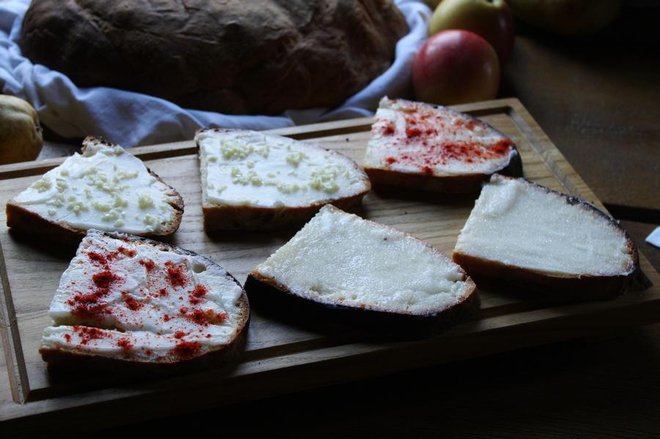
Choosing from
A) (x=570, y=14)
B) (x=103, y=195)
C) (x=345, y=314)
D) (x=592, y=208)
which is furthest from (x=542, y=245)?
(x=570, y=14)

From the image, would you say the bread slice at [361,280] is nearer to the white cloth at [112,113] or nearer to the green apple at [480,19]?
the white cloth at [112,113]

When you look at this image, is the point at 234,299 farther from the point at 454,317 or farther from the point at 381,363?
the point at 454,317

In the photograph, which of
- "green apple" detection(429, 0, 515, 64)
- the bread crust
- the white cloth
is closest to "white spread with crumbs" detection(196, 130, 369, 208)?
the white cloth

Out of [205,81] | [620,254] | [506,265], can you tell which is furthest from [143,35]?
[620,254]

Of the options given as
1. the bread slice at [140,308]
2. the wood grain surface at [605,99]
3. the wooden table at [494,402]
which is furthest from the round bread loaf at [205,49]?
the wooden table at [494,402]

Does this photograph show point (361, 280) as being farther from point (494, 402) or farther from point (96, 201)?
point (96, 201)
